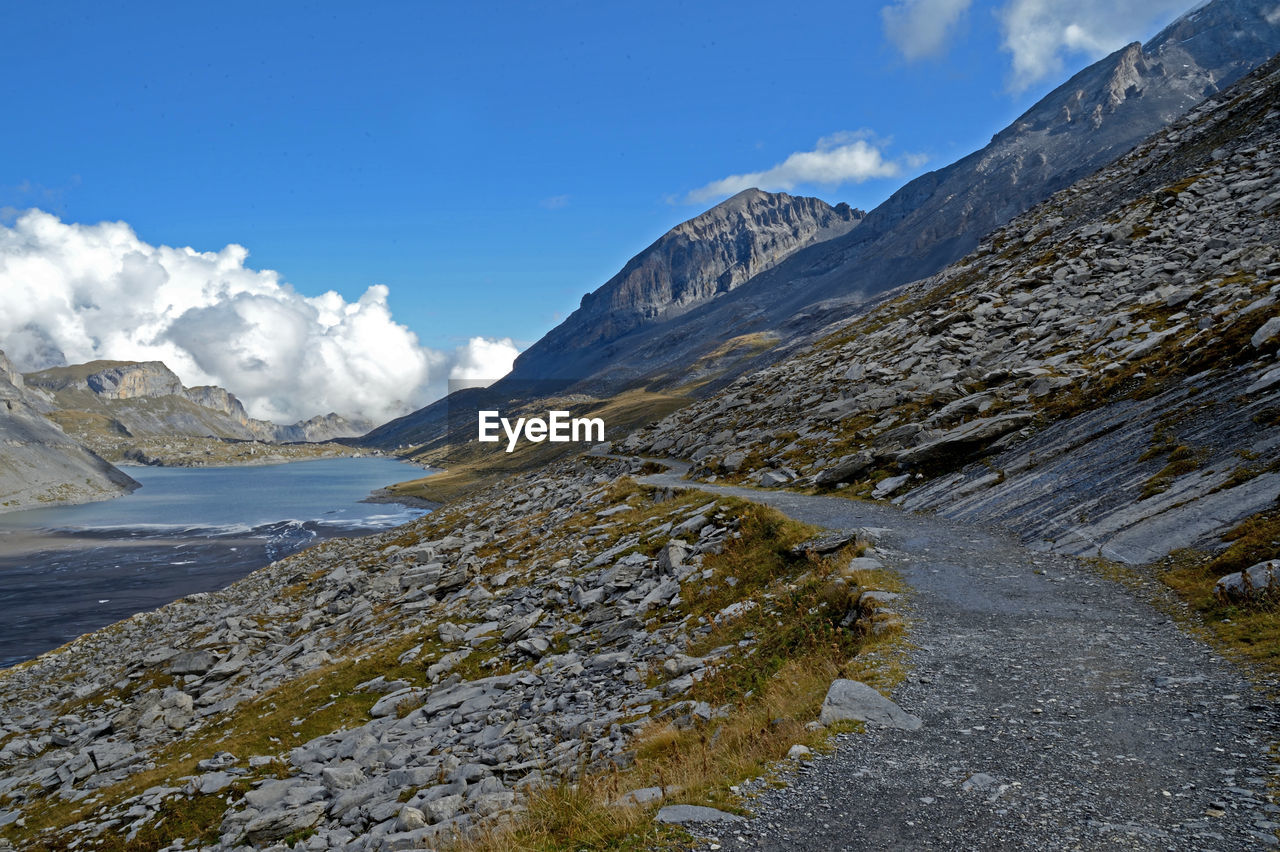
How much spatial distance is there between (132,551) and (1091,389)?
13580 cm

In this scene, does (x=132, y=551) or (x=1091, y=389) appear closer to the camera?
(x=1091, y=389)

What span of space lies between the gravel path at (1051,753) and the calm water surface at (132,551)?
76.2 metres

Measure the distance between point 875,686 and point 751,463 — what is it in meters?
31.9

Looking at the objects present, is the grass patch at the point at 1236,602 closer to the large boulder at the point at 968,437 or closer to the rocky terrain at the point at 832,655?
the rocky terrain at the point at 832,655

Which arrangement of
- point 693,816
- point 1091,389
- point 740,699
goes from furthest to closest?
point 1091,389 → point 740,699 → point 693,816

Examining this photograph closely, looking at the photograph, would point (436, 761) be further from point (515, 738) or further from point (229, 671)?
point (229, 671)

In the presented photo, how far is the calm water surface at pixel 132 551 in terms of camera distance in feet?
226

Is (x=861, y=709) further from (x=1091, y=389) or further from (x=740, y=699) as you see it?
(x=1091, y=389)

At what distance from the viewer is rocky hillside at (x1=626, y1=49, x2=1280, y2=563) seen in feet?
58.9

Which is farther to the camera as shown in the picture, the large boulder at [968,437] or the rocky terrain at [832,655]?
the large boulder at [968,437]

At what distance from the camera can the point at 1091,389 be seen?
27375 mm

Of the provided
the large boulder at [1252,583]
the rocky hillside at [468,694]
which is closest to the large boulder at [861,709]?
the rocky hillside at [468,694]

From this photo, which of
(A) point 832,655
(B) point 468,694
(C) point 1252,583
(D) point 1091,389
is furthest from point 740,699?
(D) point 1091,389

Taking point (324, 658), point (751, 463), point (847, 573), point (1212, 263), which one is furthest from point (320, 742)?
point (1212, 263)
